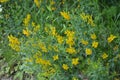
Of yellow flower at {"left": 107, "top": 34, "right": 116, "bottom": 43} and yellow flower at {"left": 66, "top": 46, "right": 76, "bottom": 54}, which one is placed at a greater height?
yellow flower at {"left": 107, "top": 34, "right": 116, "bottom": 43}

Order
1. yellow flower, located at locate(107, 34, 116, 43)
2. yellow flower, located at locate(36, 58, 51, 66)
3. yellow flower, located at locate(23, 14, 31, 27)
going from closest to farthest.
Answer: yellow flower, located at locate(107, 34, 116, 43) < yellow flower, located at locate(36, 58, 51, 66) < yellow flower, located at locate(23, 14, 31, 27)

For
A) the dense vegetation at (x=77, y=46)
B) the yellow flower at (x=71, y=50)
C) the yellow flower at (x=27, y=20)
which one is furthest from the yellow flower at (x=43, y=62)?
the yellow flower at (x=27, y=20)

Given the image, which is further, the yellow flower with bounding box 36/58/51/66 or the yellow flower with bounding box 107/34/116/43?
the yellow flower with bounding box 36/58/51/66

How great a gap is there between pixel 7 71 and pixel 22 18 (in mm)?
732

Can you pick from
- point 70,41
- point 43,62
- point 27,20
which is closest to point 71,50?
point 70,41

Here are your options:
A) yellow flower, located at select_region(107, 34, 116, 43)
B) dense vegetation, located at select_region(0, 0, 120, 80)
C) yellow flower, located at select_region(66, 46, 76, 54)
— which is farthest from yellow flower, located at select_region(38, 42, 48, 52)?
yellow flower, located at select_region(107, 34, 116, 43)

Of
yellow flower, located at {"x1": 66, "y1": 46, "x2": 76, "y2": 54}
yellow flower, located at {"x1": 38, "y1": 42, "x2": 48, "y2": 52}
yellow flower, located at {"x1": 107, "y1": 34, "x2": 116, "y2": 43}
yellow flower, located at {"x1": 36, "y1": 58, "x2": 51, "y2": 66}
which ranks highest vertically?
yellow flower, located at {"x1": 107, "y1": 34, "x2": 116, "y2": 43}

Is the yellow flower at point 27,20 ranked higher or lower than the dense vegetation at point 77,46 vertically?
higher

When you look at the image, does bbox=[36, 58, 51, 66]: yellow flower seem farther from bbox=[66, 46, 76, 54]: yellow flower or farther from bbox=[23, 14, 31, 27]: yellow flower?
bbox=[23, 14, 31, 27]: yellow flower

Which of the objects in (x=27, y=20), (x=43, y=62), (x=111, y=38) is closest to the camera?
(x=111, y=38)

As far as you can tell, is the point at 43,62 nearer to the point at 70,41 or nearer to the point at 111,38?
the point at 70,41

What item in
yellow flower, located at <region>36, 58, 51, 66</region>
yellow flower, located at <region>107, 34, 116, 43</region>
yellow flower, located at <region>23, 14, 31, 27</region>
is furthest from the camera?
yellow flower, located at <region>23, 14, 31, 27</region>

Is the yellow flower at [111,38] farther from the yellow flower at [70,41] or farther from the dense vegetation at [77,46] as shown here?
the yellow flower at [70,41]

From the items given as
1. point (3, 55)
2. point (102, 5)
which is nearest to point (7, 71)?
point (3, 55)
